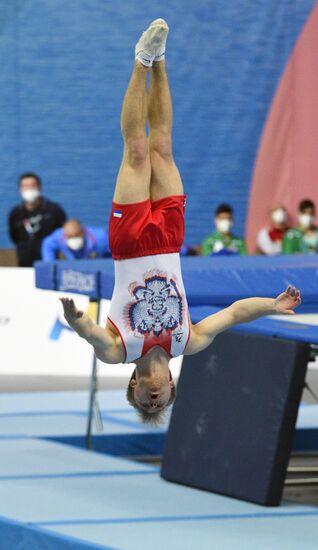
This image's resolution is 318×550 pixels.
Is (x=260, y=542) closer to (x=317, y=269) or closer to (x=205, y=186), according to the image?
(x=317, y=269)

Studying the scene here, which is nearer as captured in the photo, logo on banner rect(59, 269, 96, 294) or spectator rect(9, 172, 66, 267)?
logo on banner rect(59, 269, 96, 294)

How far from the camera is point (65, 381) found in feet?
41.4

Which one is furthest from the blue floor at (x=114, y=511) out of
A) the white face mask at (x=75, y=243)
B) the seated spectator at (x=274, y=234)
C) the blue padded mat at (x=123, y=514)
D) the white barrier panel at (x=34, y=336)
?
the seated spectator at (x=274, y=234)

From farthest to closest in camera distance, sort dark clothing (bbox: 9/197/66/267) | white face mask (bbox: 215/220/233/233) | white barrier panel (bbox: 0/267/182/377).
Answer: white face mask (bbox: 215/220/233/233) → dark clothing (bbox: 9/197/66/267) → white barrier panel (bbox: 0/267/182/377)

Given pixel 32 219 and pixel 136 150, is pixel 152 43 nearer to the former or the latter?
pixel 136 150

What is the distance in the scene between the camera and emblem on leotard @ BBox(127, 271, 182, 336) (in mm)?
5879

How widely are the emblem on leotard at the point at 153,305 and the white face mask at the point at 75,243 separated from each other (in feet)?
22.4

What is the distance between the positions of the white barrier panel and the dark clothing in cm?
167

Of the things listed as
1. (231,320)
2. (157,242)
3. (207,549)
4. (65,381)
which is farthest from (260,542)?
(65,381)

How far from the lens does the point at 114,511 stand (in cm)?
666

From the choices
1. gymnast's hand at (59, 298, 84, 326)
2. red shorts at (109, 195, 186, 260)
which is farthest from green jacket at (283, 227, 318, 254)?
gymnast's hand at (59, 298, 84, 326)

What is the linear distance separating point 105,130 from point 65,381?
14.4 ft

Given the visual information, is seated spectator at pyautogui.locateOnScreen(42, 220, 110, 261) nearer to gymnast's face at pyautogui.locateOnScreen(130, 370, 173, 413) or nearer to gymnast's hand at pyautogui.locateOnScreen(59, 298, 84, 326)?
gymnast's face at pyautogui.locateOnScreen(130, 370, 173, 413)

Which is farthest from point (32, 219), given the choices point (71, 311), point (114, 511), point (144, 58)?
point (71, 311)
